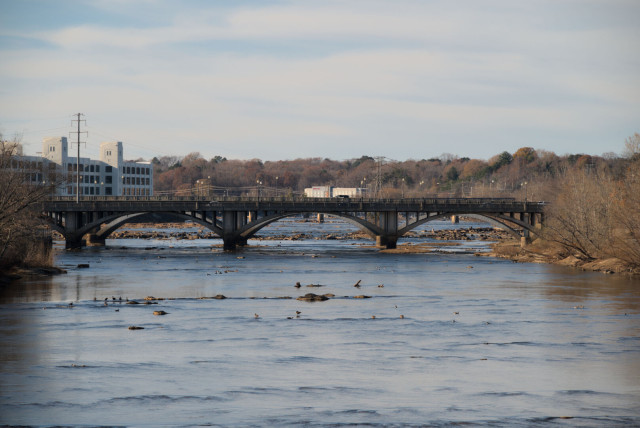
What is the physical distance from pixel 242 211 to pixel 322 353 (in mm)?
77376

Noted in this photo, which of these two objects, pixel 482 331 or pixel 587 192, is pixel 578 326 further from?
pixel 587 192

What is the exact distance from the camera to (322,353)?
37812 mm

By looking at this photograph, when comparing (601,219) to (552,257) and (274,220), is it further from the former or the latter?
(274,220)

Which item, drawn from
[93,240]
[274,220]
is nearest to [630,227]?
[274,220]

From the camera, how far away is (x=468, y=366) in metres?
35.3

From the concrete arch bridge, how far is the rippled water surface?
4173 cm

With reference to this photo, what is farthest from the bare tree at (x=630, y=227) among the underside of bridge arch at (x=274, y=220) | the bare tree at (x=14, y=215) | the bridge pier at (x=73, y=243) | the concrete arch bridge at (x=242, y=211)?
the bridge pier at (x=73, y=243)

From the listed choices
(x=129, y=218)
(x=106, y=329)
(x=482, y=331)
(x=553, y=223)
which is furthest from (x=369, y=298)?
(x=129, y=218)

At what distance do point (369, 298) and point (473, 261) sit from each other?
40262 mm

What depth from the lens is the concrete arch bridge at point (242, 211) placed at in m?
112

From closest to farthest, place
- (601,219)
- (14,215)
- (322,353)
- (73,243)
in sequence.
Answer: (322,353) → (14,215) → (601,219) → (73,243)

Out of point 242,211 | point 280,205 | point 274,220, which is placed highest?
point 280,205

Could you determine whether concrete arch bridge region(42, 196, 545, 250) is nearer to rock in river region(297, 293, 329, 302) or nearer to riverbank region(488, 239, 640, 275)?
riverbank region(488, 239, 640, 275)

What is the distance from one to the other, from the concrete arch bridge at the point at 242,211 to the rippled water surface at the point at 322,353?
137 ft
